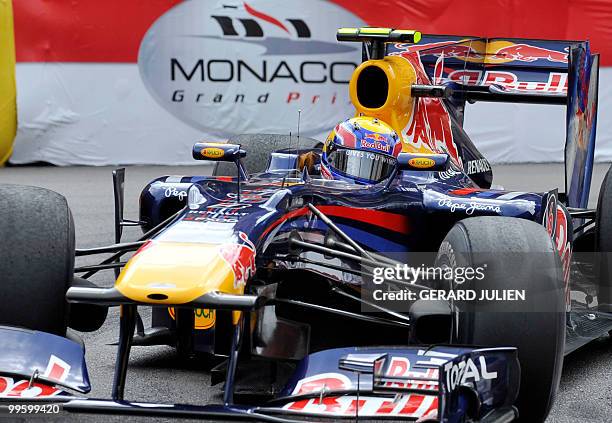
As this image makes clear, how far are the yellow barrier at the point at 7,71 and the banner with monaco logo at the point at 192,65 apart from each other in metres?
0.12

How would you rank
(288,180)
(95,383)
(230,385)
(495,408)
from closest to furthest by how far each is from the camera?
1. (230,385)
2. (495,408)
3. (95,383)
4. (288,180)

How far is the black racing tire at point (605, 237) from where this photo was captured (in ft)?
20.5

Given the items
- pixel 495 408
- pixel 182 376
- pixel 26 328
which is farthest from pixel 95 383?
pixel 495 408

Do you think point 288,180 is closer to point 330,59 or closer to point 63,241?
point 63,241

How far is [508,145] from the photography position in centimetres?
1448

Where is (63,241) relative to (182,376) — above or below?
above

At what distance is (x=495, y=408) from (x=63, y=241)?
1.92m

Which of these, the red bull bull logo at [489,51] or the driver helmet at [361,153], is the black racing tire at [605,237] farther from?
the red bull bull logo at [489,51]

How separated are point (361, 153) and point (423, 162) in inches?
27.6

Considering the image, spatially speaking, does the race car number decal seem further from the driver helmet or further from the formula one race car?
the driver helmet

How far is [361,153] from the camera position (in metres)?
6.11

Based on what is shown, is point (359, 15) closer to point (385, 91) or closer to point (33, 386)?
point (385, 91)

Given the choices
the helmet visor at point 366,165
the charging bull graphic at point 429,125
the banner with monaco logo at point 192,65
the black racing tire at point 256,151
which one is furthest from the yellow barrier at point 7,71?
the helmet visor at point 366,165

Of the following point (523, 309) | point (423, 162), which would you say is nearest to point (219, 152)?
point (423, 162)
